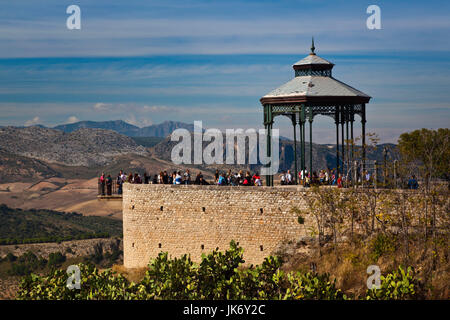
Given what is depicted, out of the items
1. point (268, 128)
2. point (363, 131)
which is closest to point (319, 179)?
point (363, 131)

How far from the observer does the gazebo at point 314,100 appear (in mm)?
31547

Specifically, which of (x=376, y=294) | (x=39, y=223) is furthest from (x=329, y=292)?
(x=39, y=223)

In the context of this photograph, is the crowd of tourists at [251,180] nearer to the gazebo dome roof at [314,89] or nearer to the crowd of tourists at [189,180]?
the crowd of tourists at [189,180]

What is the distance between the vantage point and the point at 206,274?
950 inches

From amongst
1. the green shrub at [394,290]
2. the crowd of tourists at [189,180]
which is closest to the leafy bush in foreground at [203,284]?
the green shrub at [394,290]

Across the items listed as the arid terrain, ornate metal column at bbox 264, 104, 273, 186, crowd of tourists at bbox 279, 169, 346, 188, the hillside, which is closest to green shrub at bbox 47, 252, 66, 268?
the hillside

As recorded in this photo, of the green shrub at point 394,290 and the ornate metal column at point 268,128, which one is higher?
the ornate metal column at point 268,128

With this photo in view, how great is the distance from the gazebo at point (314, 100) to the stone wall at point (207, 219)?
3.10 metres

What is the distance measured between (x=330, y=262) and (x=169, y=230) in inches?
309

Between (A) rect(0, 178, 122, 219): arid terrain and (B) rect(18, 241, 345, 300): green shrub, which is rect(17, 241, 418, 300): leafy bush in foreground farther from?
(A) rect(0, 178, 122, 219): arid terrain

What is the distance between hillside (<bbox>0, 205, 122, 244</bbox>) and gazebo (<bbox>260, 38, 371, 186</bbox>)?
238 ft

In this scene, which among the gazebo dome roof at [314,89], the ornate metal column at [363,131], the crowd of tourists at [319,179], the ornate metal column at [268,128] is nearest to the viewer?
the ornate metal column at [363,131]

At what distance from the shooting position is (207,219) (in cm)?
3059
